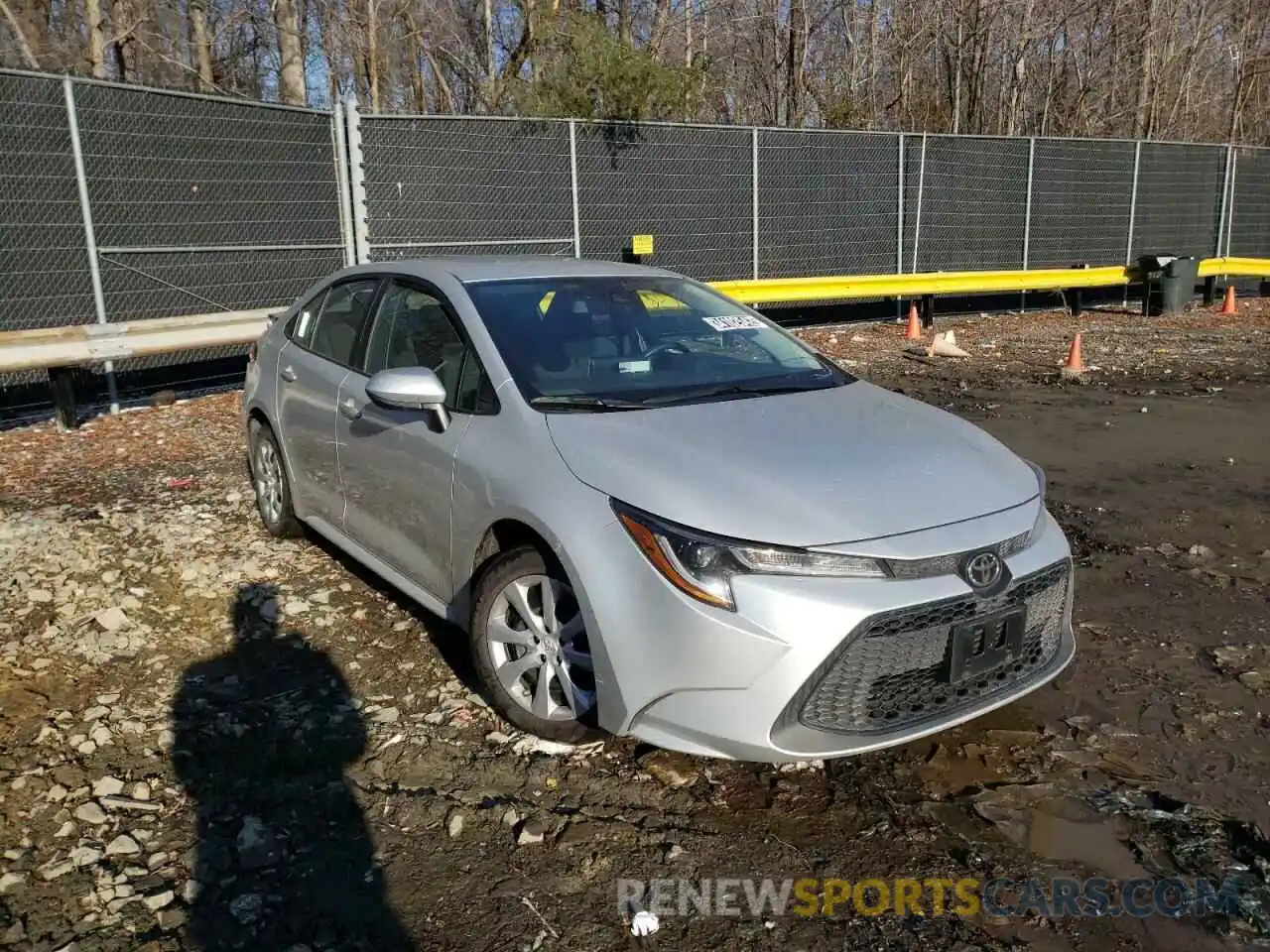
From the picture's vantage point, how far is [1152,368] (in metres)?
11.1

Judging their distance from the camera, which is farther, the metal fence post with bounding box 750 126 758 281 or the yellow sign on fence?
the metal fence post with bounding box 750 126 758 281

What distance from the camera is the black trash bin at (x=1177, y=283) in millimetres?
15789

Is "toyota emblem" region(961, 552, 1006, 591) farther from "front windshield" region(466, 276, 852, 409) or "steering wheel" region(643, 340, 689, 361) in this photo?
"steering wheel" region(643, 340, 689, 361)

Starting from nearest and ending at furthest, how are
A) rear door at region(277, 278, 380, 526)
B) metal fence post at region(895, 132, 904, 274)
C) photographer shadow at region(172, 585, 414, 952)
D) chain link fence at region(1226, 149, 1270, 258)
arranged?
1. photographer shadow at region(172, 585, 414, 952)
2. rear door at region(277, 278, 380, 526)
3. metal fence post at region(895, 132, 904, 274)
4. chain link fence at region(1226, 149, 1270, 258)

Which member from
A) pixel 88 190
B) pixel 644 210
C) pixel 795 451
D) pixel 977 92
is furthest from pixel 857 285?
pixel 977 92

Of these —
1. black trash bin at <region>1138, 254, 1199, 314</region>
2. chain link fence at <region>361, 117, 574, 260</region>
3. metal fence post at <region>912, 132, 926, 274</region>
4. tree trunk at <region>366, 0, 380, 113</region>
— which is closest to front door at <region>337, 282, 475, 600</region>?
chain link fence at <region>361, 117, 574, 260</region>

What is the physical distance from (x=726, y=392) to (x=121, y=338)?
6222 mm

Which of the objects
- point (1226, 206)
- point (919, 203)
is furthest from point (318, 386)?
point (1226, 206)

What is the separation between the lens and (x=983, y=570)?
119 inches

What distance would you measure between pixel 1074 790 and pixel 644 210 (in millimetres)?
10242

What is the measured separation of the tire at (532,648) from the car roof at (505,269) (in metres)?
1.47

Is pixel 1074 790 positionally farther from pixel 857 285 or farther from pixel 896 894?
pixel 857 285

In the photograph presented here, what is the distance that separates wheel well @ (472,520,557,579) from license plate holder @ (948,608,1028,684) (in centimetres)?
125

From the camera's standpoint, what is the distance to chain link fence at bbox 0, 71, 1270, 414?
27.6 ft
